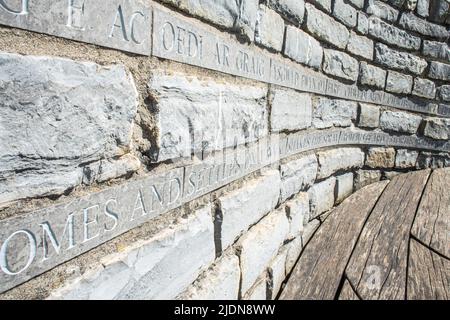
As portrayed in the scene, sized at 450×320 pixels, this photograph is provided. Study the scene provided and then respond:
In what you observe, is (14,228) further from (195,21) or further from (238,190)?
(238,190)

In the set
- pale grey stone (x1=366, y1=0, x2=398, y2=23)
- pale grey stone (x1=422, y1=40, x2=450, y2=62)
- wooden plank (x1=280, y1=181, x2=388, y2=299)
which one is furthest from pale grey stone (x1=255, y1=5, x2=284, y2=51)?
pale grey stone (x1=422, y1=40, x2=450, y2=62)

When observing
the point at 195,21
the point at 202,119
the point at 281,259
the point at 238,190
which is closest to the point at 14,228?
the point at 202,119

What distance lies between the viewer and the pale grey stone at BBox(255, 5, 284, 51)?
155cm

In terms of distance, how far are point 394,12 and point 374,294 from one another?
2652 mm

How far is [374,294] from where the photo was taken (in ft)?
5.40

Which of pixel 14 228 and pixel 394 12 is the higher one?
pixel 394 12

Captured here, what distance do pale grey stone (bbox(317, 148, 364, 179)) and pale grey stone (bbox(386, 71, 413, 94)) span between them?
0.72 metres

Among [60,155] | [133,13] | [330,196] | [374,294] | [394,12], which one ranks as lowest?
[374,294]

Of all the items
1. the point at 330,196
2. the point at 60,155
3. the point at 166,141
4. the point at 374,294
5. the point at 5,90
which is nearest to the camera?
the point at 5,90

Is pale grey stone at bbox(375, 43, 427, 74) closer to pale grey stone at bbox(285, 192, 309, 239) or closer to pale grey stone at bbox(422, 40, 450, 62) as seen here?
pale grey stone at bbox(422, 40, 450, 62)

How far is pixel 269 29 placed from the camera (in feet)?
5.39

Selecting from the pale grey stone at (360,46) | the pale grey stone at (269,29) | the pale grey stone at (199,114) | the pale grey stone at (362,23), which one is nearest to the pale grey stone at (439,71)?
the pale grey stone at (360,46)

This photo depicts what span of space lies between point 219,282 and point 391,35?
2.93 metres
